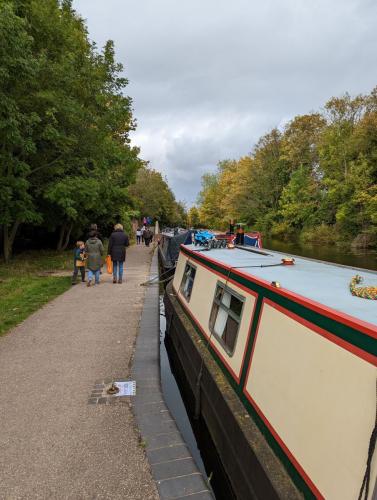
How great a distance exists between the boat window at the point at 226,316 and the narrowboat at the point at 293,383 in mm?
14

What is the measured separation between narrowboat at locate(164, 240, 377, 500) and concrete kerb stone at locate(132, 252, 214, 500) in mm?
385

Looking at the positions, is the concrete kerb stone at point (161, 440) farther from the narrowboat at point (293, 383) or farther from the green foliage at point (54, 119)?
the green foliage at point (54, 119)

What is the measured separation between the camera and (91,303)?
26.4 ft

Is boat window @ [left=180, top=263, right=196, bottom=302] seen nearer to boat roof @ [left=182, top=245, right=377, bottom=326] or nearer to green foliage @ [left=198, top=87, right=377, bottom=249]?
boat roof @ [left=182, top=245, right=377, bottom=326]

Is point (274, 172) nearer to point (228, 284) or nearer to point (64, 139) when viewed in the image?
point (64, 139)

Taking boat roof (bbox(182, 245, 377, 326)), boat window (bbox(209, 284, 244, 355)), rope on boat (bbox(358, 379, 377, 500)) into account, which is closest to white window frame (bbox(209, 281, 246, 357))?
boat window (bbox(209, 284, 244, 355))

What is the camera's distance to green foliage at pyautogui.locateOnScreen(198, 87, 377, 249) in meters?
26.5

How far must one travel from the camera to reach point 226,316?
160 inches

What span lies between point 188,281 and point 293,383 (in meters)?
4.32

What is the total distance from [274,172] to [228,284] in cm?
4008

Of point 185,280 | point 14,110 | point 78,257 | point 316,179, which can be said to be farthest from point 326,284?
point 316,179

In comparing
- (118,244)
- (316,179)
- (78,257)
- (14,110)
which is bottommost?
(78,257)

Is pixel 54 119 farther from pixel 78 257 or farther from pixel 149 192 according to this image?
pixel 149 192

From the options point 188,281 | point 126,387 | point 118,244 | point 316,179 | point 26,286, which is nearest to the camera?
point 126,387
